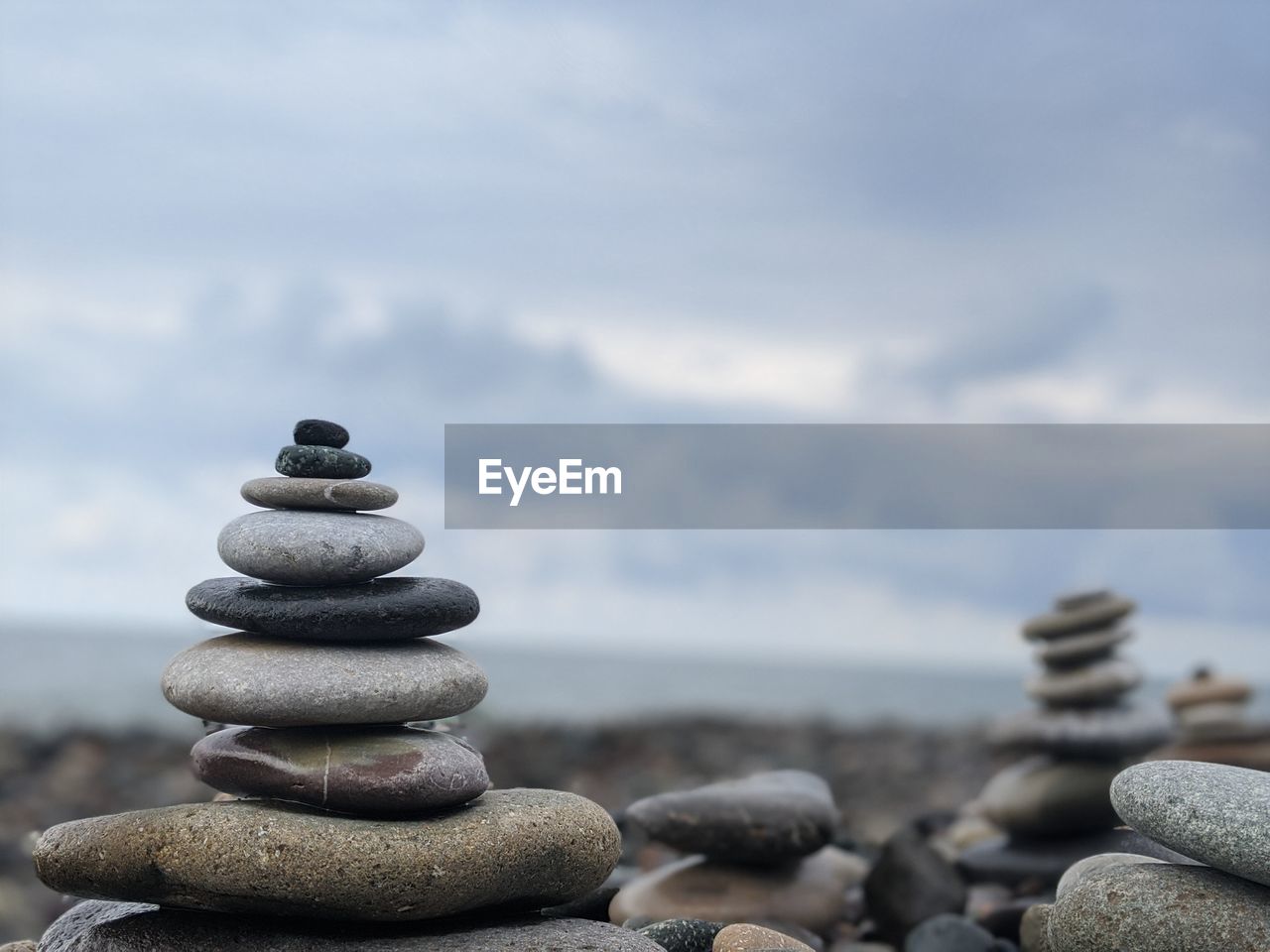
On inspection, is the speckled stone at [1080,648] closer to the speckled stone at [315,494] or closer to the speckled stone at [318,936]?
the speckled stone at [318,936]

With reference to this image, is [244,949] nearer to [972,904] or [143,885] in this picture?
[143,885]

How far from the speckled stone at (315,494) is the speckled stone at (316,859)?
1230mm

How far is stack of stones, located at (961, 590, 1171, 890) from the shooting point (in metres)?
8.77

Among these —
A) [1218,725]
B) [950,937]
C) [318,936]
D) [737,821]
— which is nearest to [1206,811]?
[950,937]

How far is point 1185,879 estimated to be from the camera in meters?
4.96

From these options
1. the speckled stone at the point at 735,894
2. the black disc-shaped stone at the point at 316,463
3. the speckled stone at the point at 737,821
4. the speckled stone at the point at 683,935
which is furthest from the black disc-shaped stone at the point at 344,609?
the speckled stone at the point at 735,894

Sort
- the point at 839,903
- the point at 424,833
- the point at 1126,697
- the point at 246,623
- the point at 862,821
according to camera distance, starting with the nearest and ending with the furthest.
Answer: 1. the point at 424,833
2. the point at 246,623
3. the point at 839,903
4. the point at 1126,697
5. the point at 862,821

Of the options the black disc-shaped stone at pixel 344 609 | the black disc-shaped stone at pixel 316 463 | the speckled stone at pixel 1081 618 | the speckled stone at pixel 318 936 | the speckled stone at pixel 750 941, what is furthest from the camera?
the speckled stone at pixel 1081 618

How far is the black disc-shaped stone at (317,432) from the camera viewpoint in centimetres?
554

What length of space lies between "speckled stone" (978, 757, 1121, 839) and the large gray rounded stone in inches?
155

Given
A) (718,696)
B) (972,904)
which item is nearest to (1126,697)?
(972,904)

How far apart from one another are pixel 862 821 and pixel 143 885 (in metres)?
9.66

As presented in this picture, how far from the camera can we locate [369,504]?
5.40 m

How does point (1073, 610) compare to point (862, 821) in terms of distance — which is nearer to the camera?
point (1073, 610)
